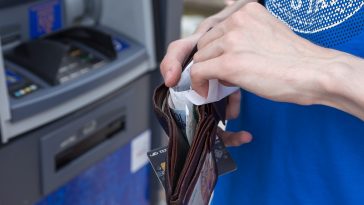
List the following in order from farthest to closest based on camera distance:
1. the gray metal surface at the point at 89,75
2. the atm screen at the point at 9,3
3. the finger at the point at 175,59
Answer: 1. the atm screen at the point at 9,3
2. the gray metal surface at the point at 89,75
3. the finger at the point at 175,59

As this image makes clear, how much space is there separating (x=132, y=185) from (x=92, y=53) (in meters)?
0.53

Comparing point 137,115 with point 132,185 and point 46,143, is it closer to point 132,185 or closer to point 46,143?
point 132,185

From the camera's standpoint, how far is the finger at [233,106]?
2.86 ft

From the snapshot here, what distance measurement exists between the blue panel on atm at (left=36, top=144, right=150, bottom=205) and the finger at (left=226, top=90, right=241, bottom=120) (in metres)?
0.80

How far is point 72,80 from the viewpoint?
56.8 inches

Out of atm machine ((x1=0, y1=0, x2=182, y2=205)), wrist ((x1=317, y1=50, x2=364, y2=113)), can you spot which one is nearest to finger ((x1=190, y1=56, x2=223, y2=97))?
wrist ((x1=317, y1=50, x2=364, y2=113))

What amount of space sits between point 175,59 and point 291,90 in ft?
0.82

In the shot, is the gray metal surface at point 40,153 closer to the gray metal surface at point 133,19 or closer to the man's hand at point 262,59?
the gray metal surface at point 133,19

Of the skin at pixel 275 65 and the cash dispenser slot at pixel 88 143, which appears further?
the cash dispenser slot at pixel 88 143

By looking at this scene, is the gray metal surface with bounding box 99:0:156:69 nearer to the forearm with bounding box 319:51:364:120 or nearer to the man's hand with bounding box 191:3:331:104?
the man's hand with bounding box 191:3:331:104

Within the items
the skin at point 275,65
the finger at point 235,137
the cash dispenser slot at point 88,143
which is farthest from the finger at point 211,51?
the cash dispenser slot at point 88,143

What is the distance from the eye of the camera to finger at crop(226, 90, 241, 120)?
0.87 meters

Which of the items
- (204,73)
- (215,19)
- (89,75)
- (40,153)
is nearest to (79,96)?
(89,75)

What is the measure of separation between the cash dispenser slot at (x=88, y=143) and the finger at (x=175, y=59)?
0.76m
